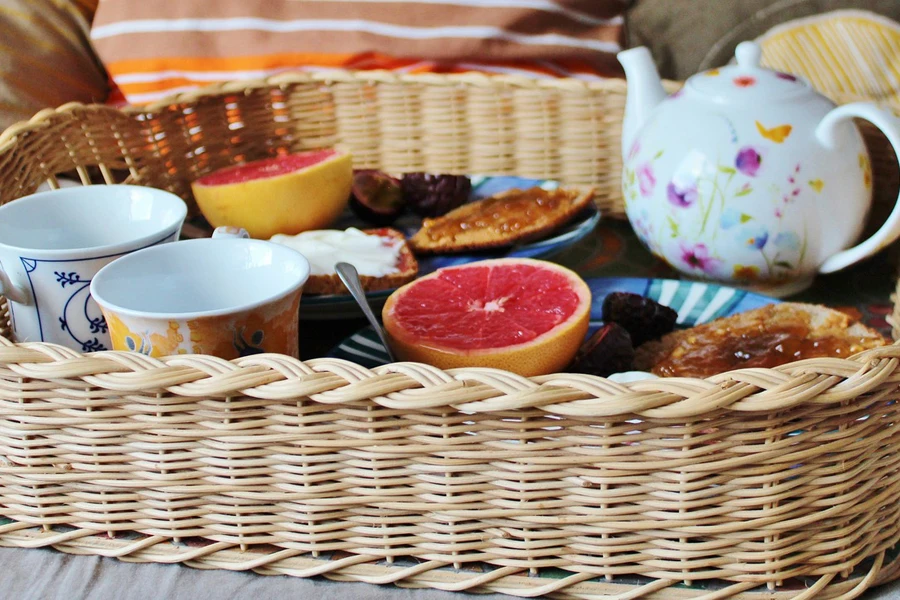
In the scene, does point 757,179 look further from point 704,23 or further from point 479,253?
point 704,23

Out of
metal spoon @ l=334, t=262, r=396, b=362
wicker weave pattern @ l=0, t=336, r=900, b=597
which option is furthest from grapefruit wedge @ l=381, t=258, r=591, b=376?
wicker weave pattern @ l=0, t=336, r=900, b=597

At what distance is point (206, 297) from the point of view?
0.68m

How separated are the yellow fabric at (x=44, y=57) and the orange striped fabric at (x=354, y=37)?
8 centimetres

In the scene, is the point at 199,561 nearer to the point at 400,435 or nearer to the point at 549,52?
the point at 400,435

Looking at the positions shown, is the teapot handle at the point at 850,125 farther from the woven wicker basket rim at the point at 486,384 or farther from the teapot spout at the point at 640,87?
the woven wicker basket rim at the point at 486,384

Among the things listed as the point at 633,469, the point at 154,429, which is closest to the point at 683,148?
the point at 633,469

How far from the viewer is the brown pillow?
1.34m

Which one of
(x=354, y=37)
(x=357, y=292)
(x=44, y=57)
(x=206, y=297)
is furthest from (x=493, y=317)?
(x=44, y=57)

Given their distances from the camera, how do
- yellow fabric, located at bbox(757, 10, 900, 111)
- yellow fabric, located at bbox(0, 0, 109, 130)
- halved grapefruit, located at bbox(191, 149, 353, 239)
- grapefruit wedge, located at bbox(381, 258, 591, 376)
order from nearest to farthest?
grapefruit wedge, located at bbox(381, 258, 591, 376) → halved grapefruit, located at bbox(191, 149, 353, 239) → yellow fabric, located at bbox(757, 10, 900, 111) → yellow fabric, located at bbox(0, 0, 109, 130)

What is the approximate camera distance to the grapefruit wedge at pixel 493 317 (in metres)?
0.65

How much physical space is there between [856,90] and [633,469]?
1.05 meters

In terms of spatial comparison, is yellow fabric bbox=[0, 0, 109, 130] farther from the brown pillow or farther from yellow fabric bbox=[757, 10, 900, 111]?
yellow fabric bbox=[757, 10, 900, 111]

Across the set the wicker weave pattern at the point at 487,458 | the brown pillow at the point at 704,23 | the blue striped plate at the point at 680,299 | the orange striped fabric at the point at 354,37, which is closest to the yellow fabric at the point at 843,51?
the brown pillow at the point at 704,23

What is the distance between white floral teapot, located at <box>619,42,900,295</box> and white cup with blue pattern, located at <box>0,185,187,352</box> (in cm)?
44
